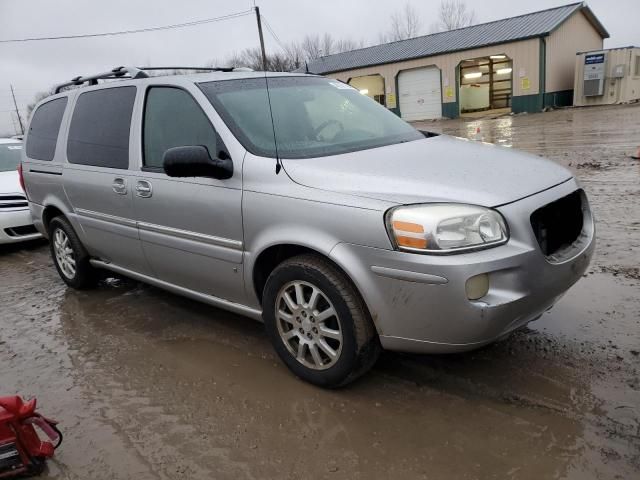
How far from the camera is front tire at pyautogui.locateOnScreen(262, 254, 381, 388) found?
106 inches

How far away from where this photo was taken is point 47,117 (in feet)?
16.7

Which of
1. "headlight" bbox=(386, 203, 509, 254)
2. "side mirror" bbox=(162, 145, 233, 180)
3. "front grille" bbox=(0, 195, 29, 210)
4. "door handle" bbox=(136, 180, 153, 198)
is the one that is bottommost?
"front grille" bbox=(0, 195, 29, 210)

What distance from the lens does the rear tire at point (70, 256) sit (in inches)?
187

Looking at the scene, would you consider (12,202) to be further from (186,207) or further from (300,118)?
(300,118)

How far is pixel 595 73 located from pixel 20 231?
26.5m

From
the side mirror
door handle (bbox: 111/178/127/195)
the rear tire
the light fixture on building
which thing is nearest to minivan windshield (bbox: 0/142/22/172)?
the rear tire

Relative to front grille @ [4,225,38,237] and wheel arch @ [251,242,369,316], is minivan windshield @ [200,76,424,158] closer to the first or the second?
wheel arch @ [251,242,369,316]

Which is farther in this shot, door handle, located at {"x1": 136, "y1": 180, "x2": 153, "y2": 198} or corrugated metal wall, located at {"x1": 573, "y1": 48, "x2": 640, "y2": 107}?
corrugated metal wall, located at {"x1": 573, "y1": 48, "x2": 640, "y2": 107}

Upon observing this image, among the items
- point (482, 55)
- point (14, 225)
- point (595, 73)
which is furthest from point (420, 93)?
point (14, 225)

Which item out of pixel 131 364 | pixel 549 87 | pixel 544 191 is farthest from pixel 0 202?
pixel 549 87

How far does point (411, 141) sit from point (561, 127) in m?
16.3

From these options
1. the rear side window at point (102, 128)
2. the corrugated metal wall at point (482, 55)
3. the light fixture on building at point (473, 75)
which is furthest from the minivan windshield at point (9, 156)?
the light fixture on building at point (473, 75)

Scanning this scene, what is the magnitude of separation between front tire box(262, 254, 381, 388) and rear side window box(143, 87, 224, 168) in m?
0.95

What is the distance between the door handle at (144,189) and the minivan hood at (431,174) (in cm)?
118
